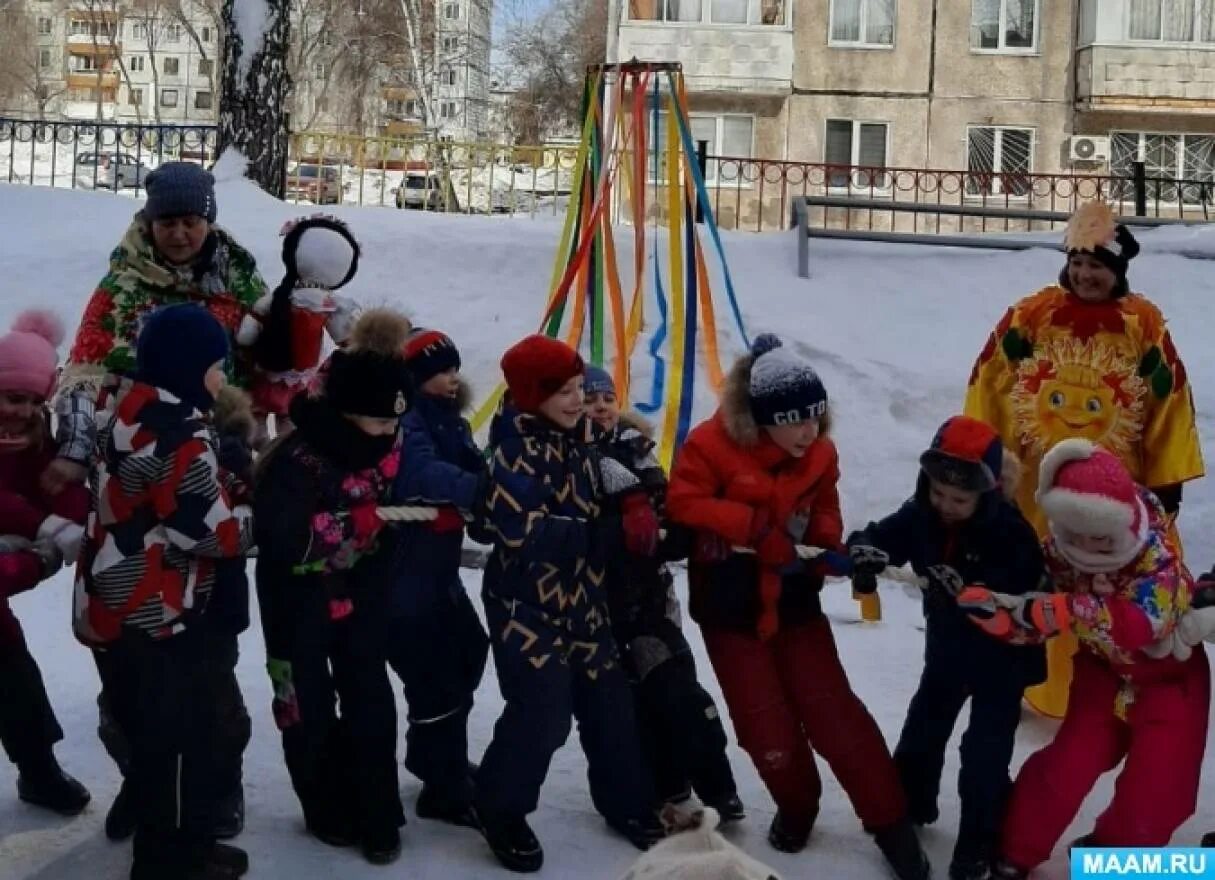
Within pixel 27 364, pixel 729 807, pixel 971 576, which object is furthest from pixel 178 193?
pixel 971 576

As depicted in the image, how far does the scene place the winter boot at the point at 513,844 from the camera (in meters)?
3.53

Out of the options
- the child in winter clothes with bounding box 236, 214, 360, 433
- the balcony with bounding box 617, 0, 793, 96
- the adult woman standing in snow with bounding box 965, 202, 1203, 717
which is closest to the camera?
the child in winter clothes with bounding box 236, 214, 360, 433

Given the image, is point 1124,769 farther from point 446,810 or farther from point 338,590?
point 338,590

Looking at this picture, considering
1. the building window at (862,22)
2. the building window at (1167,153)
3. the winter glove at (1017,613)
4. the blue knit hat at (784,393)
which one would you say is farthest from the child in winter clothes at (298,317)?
the building window at (1167,153)

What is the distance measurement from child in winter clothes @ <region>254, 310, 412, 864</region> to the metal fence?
4.50 meters

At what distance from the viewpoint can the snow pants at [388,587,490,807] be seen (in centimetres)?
373

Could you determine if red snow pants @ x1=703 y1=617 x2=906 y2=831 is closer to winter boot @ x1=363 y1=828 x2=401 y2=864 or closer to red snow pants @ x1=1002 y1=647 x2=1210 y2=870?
red snow pants @ x1=1002 y1=647 x2=1210 y2=870

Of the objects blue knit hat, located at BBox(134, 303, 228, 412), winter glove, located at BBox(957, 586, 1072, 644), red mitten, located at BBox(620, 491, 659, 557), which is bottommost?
winter glove, located at BBox(957, 586, 1072, 644)

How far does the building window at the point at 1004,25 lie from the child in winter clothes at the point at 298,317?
814 inches

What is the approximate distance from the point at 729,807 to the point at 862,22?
69.1ft

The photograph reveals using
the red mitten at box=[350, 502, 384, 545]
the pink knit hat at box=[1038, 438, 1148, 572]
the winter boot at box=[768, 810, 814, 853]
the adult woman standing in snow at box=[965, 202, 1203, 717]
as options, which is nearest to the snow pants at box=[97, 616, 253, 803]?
the red mitten at box=[350, 502, 384, 545]

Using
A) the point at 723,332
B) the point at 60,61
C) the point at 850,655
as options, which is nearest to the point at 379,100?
the point at 60,61

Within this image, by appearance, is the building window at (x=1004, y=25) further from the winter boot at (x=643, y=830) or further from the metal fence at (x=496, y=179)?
the winter boot at (x=643, y=830)

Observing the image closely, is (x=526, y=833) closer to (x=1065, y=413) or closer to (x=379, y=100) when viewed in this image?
(x=1065, y=413)
